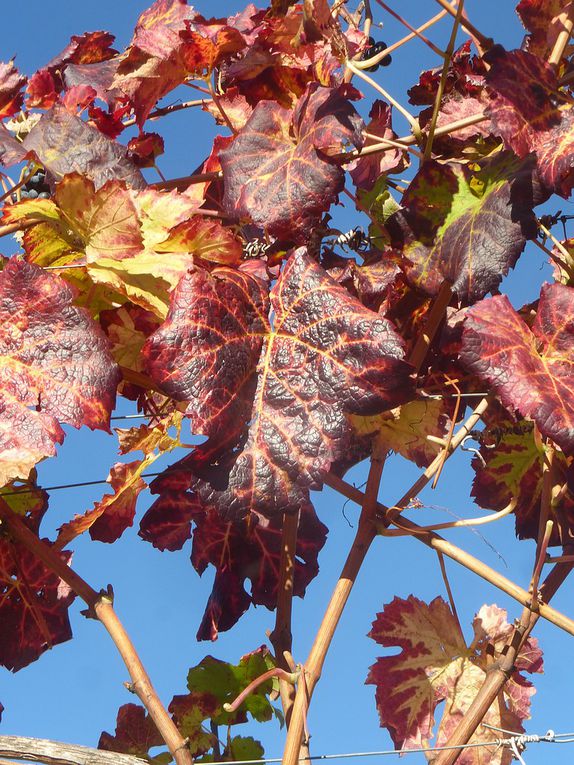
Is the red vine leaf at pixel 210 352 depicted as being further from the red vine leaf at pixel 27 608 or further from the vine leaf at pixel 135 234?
the red vine leaf at pixel 27 608

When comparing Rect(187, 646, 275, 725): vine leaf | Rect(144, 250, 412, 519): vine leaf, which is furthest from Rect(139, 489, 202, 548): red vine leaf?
Rect(144, 250, 412, 519): vine leaf

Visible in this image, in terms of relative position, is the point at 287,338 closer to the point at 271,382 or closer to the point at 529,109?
the point at 271,382

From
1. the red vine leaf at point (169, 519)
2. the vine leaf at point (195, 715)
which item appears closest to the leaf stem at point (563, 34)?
the red vine leaf at point (169, 519)

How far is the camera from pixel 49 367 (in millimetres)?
Result: 995

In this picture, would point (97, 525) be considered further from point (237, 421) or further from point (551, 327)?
point (551, 327)

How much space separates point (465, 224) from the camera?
115 centimetres

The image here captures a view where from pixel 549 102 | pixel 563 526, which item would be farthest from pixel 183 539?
pixel 549 102

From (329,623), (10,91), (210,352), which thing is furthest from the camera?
(10,91)

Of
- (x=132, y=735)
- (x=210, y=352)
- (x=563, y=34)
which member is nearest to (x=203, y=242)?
(x=210, y=352)

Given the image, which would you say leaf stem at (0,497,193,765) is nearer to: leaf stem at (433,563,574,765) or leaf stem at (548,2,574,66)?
leaf stem at (433,563,574,765)

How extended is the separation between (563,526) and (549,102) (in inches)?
22.9

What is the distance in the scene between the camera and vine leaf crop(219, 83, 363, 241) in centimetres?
113

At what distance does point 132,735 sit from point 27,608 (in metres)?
0.33

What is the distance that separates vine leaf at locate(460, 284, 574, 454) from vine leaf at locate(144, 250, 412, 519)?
105 mm
